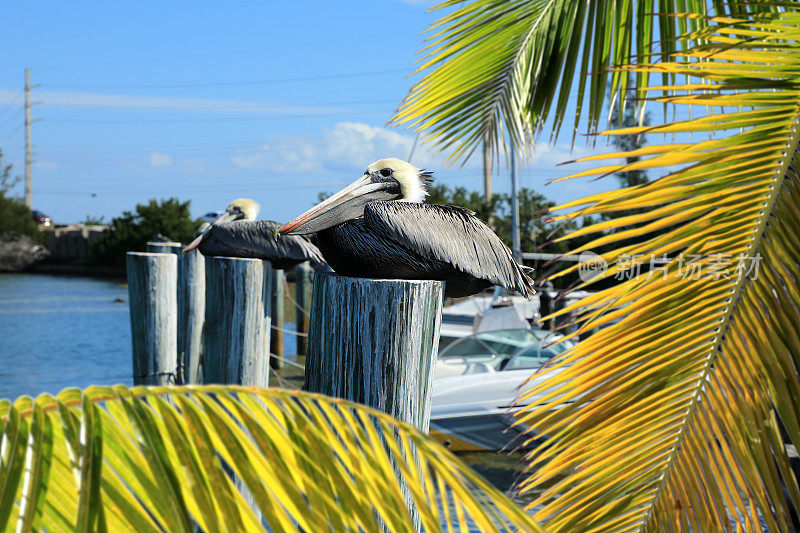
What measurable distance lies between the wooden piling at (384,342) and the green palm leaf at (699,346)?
0.32 metres

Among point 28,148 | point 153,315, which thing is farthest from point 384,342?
point 28,148

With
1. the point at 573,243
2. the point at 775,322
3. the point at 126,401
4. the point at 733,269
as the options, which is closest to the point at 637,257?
the point at 733,269

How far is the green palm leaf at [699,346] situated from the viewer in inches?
66.3

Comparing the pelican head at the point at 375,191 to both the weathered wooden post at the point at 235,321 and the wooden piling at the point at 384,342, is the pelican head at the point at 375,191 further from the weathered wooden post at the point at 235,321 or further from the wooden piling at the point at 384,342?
the wooden piling at the point at 384,342

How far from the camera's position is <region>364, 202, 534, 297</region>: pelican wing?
2996 mm

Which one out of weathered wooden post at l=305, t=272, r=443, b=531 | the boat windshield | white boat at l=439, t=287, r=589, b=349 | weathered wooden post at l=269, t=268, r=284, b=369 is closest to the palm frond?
weathered wooden post at l=305, t=272, r=443, b=531

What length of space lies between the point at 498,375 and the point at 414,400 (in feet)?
19.8

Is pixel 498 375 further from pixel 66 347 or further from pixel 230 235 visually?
pixel 66 347

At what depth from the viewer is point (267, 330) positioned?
4.38 meters

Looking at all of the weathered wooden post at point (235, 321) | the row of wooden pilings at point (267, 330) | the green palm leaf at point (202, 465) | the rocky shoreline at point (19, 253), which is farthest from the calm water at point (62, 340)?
the rocky shoreline at point (19, 253)

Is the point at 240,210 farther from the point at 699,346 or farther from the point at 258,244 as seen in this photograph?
the point at 699,346

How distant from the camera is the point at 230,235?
6.59 metres

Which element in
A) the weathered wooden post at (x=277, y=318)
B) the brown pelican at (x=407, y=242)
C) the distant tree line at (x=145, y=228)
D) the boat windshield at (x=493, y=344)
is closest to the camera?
the brown pelican at (x=407, y=242)

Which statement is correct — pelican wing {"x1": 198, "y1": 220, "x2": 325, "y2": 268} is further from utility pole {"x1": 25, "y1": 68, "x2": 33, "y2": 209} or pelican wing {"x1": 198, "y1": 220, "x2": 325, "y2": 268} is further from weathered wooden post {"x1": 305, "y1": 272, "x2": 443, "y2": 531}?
utility pole {"x1": 25, "y1": 68, "x2": 33, "y2": 209}
